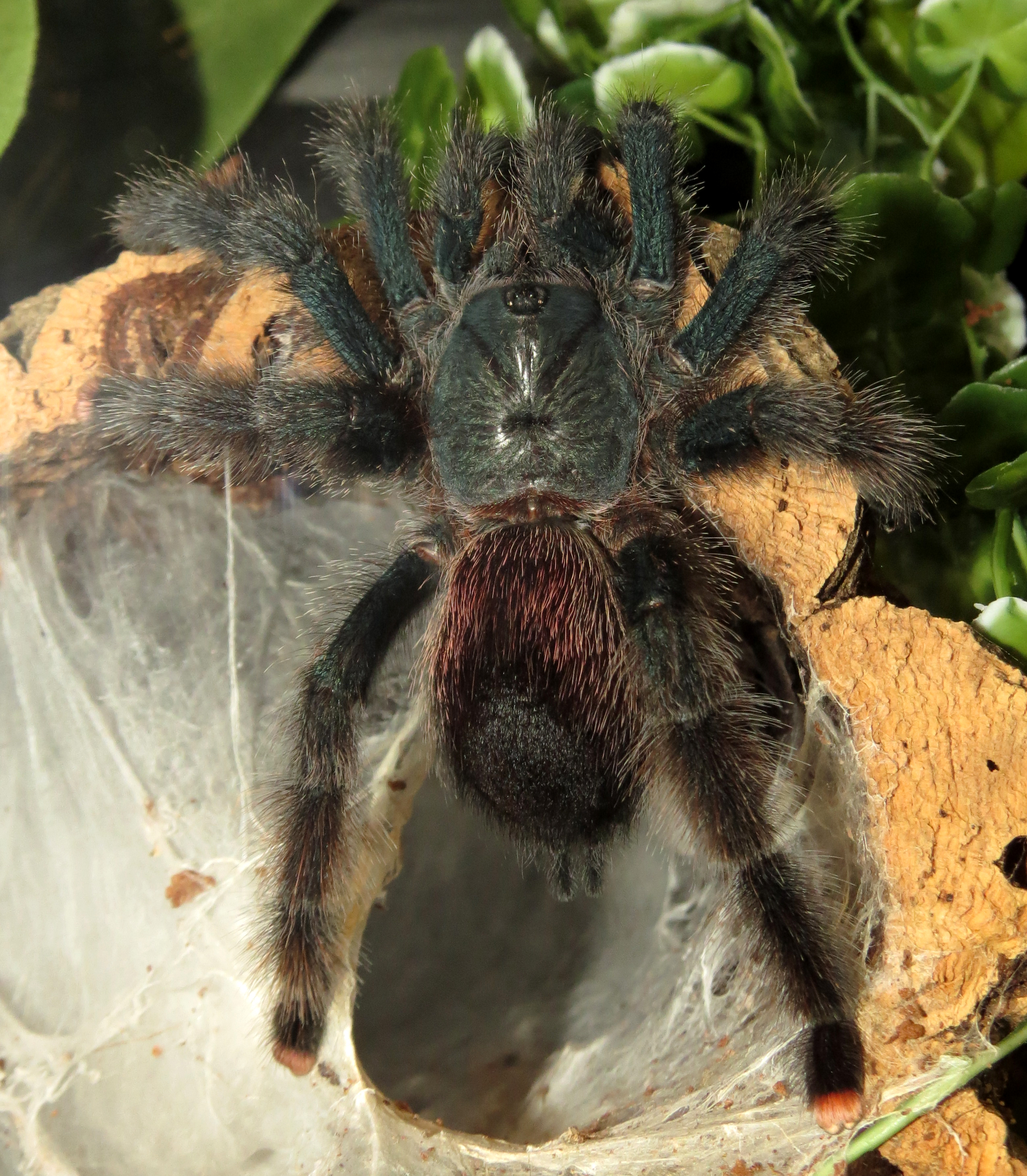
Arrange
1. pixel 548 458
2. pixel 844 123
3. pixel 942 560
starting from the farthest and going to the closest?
pixel 844 123
pixel 942 560
pixel 548 458

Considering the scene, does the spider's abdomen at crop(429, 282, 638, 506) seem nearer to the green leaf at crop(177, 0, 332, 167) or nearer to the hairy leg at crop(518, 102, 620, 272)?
the hairy leg at crop(518, 102, 620, 272)

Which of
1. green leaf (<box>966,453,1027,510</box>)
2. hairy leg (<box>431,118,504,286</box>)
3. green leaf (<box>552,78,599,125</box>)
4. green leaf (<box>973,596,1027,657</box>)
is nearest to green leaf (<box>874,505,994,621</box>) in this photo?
green leaf (<box>966,453,1027,510</box>)

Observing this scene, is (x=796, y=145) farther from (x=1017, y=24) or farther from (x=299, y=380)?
(x=299, y=380)

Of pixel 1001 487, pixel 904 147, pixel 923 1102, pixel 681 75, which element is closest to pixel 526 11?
pixel 681 75

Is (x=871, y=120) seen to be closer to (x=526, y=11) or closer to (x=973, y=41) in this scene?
(x=973, y=41)

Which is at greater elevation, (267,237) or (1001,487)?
(267,237)

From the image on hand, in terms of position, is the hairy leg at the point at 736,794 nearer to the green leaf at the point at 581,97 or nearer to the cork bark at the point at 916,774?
the cork bark at the point at 916,774

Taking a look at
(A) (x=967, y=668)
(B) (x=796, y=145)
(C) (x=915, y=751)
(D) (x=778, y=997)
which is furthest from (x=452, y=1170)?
(B) (x=796, y=145)
